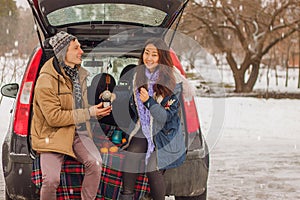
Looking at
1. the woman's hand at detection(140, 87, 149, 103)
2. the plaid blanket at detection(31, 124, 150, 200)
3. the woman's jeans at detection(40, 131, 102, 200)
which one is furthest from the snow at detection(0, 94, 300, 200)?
the woman's jeans at detection(40, 131, 102, 200)

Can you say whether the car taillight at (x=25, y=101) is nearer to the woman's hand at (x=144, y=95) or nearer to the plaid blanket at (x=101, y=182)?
the plaid blanket at (x=101, y=182)

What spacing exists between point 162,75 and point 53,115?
82 cm

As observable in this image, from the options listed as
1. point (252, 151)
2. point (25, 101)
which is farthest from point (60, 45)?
point (252, 151)

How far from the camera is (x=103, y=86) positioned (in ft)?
14.1

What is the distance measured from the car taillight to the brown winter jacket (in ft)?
0.59

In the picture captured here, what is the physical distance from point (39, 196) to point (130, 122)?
0.93 meters

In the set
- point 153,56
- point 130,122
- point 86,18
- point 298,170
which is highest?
point 86,18

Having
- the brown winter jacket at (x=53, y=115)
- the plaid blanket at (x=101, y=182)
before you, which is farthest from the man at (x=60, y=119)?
the plaid blanket at (x=101, y=182)

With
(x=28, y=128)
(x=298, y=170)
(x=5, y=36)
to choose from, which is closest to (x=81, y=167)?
(x=28, y=128)

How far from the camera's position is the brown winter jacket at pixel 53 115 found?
3379 mm

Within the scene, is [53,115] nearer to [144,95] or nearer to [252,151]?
[144,95]

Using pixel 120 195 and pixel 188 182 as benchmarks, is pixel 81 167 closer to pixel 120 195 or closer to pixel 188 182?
pixel 120 195

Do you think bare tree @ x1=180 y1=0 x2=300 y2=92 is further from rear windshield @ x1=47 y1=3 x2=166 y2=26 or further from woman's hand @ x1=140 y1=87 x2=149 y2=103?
woman's hand @ x1=140 y1=87 x2=149 y2=103

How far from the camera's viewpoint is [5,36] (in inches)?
968
